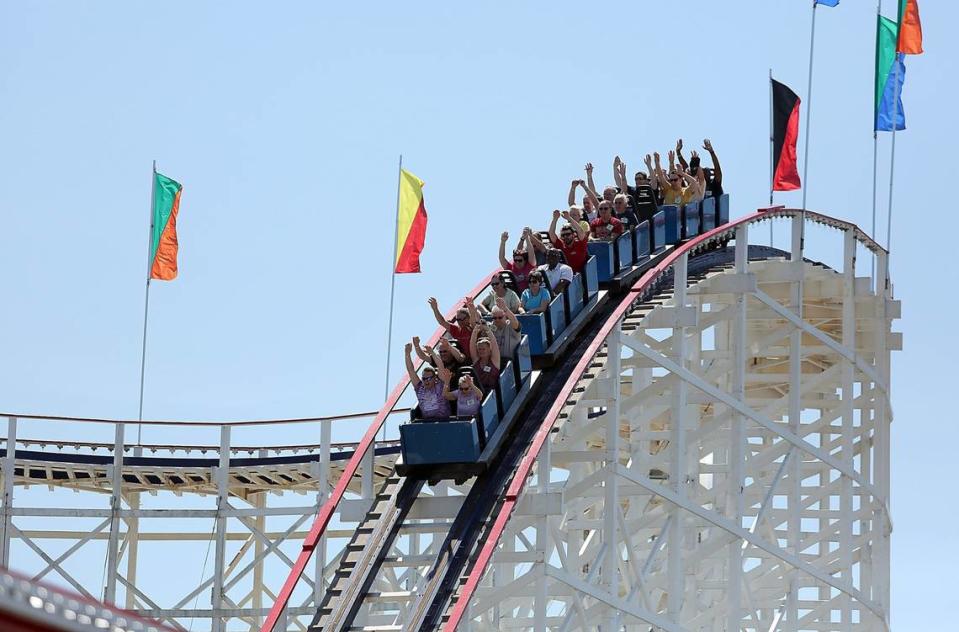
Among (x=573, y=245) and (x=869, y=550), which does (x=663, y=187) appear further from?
(x=869, y=550)

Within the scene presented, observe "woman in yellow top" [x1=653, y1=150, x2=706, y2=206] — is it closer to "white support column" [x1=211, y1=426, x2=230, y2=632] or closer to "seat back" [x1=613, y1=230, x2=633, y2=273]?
"seat back" [x1=613, y1=230, x2=633, y2=273]

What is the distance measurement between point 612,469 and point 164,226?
39.7ft

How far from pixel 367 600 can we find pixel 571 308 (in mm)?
3806

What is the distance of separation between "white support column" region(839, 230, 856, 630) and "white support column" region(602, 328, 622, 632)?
6296 mm

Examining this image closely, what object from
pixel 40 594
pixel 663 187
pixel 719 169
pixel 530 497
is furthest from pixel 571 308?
pixel 40 594

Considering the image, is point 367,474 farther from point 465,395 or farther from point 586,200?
point 586,200

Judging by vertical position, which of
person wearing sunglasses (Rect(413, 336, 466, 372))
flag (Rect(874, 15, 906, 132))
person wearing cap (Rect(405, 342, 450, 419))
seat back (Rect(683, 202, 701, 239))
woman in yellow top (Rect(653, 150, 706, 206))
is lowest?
person wearing cap (Rect(405, 342, 450, 419))

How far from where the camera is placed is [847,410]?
1991 cm

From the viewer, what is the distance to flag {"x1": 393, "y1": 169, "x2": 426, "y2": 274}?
23.1 metres

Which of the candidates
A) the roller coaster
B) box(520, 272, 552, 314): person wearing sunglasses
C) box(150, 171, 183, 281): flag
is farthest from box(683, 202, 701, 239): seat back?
box(150, 171, 183, 281): flag

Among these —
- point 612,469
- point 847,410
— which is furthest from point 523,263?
point 847,410

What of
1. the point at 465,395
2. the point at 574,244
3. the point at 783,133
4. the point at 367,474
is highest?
the point at 783,133

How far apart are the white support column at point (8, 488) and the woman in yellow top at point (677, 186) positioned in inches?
315

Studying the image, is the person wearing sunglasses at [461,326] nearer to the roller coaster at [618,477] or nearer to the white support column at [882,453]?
the roller coaster at [618,477]
